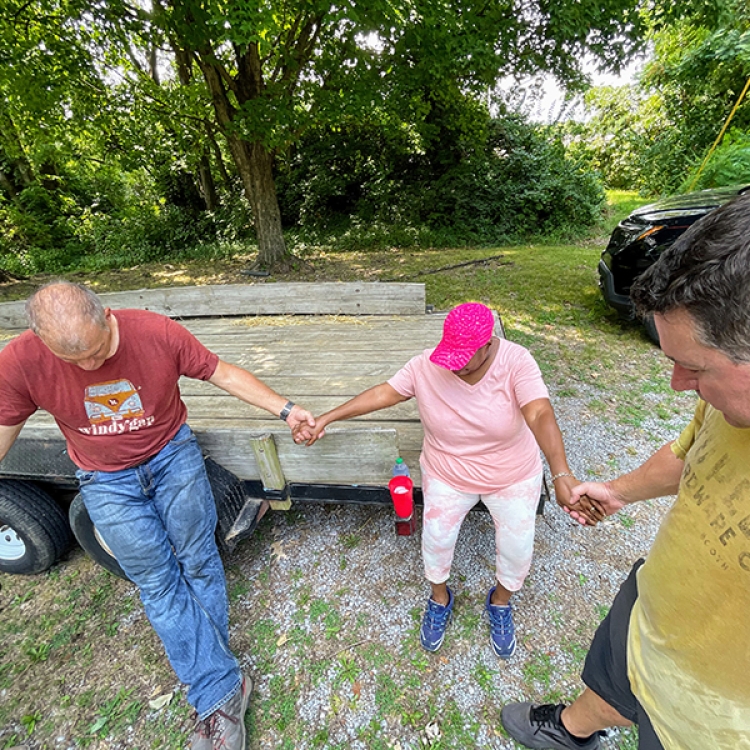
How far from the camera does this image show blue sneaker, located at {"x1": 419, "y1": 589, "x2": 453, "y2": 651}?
221cm

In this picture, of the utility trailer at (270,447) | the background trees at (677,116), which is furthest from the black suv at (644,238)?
the background trees at (677,116)

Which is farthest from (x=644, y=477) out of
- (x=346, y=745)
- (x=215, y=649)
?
(x=215, y=649)

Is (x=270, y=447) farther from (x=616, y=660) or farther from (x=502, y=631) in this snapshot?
(x=616, y=660)

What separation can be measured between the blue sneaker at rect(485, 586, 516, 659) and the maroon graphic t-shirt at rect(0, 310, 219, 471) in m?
1.99

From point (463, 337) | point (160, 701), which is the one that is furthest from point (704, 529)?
point (160, 701)

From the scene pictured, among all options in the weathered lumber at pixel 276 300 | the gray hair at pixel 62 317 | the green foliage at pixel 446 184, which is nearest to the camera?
the gray hair at pixel 62 317

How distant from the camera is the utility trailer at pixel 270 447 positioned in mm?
2217

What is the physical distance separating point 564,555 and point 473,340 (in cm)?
184

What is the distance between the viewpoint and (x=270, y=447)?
218 cm

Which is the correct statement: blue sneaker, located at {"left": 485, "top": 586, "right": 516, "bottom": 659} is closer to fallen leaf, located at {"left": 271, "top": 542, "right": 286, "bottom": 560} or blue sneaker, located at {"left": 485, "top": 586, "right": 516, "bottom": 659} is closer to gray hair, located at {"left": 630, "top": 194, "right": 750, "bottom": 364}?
fallen leaf, located at {"left": 271, "top": 542, "right": 286, "bottom": 560}

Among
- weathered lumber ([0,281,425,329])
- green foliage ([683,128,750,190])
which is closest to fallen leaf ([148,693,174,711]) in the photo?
weathered lumber ([0,281,425,329])

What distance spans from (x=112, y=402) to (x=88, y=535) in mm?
988

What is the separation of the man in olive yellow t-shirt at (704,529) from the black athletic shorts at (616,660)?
6.0 inches

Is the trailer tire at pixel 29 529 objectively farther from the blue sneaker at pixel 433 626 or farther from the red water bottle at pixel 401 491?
the blue sneaker at pixel 433 626
